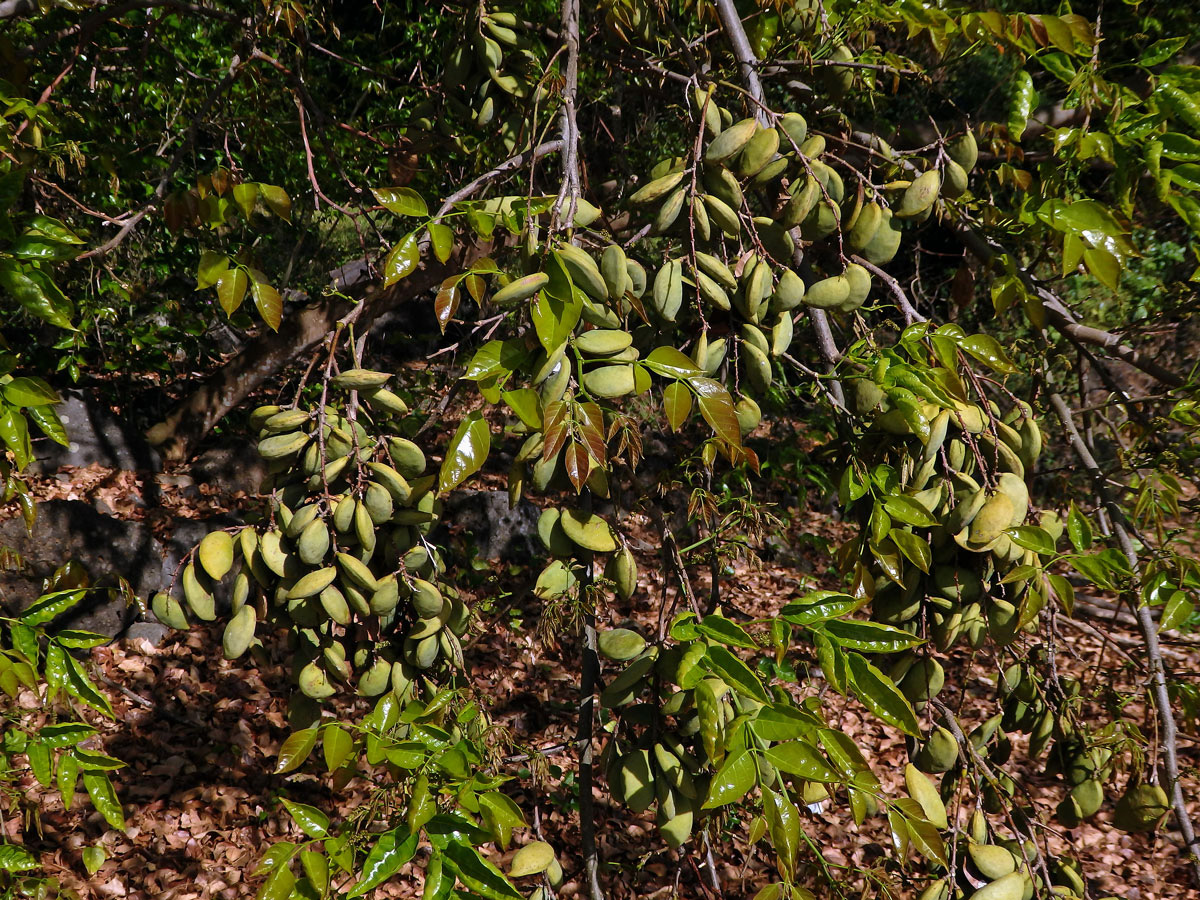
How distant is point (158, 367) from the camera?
201 inches

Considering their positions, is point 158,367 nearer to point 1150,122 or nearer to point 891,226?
point 891,226

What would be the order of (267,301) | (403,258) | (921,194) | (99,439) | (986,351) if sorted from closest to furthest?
(403,258)
(986,351)
(921,194)
(267,301)
(99,439)

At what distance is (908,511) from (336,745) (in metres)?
0.97

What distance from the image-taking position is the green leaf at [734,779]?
Result: 37.2 inches

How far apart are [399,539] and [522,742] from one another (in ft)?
7.73

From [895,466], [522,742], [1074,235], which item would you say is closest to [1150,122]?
[1074,235]

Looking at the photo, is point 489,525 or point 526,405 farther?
point 489,525

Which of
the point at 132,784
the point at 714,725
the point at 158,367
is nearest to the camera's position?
the point at 714,725

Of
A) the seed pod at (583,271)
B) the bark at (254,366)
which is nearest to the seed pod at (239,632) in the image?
the seed pod at (583,271)

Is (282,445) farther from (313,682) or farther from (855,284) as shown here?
(855,284)

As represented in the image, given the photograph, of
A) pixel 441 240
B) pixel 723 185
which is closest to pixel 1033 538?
pixel 723 185

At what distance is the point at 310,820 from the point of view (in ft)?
3.99

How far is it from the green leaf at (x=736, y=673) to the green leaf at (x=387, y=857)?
19.3 inches

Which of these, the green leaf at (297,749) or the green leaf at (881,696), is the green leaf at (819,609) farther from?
the green leaf at (297,749)
